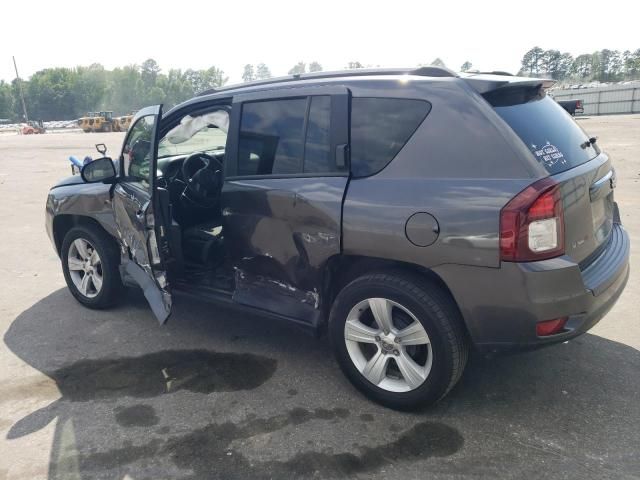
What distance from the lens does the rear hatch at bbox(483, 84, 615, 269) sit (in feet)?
9.16

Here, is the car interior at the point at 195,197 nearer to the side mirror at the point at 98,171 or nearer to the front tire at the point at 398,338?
the side mirror at the point at 98,171

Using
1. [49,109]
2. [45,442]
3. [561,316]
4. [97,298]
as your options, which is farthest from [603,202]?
[49,109]

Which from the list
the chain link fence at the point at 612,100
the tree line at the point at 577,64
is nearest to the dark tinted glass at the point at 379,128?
the chain link fence at the point at 612,100

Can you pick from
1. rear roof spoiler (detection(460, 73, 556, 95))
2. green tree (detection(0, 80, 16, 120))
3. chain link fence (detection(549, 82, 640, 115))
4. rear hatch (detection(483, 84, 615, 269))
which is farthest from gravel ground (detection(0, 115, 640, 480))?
green tree (detection(0, 80, 16, 120))

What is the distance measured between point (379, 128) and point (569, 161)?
3.56ft

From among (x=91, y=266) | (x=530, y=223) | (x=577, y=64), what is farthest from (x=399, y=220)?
(x=577, y=64)

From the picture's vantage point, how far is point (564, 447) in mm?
2771

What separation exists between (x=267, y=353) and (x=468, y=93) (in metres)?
2.29

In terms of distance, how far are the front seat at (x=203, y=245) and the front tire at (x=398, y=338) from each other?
1.39 m

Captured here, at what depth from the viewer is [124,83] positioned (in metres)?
130

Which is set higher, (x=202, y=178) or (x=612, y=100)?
(x=202, y=178)

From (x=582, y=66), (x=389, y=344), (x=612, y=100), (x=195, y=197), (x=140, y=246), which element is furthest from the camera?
(x=582, y=66)

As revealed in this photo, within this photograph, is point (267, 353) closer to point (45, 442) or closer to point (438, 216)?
point (45, 442)

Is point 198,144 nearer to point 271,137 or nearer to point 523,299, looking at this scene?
point 271,137
